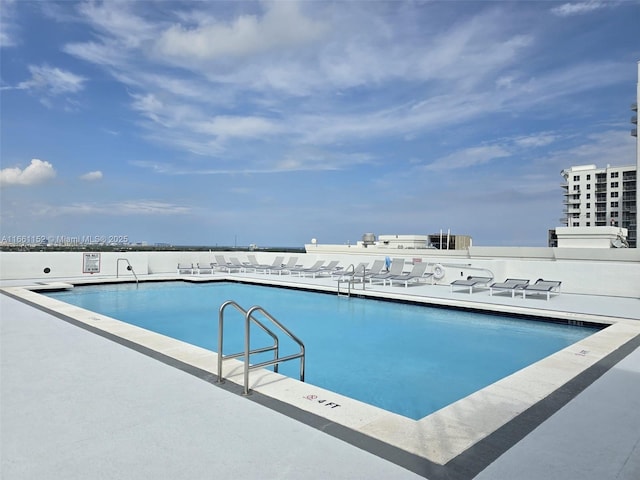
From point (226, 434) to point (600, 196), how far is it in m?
Result: 75.0

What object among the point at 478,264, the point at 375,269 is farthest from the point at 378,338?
the point at 375,269

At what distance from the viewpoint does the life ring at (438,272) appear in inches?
496

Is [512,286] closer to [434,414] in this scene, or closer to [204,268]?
[434,414]

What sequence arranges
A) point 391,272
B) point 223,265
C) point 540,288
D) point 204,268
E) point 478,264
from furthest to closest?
point 223,265, point 204,268, point 391,272, point 478,264, point 540,288

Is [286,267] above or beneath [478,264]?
beneath

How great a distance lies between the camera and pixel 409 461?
2191 millimetres

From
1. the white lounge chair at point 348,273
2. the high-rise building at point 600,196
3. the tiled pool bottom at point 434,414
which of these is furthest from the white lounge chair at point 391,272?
the high-rise building at point 600,196

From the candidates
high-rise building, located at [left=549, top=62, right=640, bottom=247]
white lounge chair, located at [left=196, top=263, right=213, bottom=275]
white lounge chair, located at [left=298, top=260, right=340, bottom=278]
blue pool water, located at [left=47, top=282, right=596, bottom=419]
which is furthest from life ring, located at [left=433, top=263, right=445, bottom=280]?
high-rise building, located at [left=549, top=62, right=640, bottom=247]

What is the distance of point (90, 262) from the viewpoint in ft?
46.4

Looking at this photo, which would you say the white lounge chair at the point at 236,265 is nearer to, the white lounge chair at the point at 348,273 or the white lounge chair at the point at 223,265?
the white lounge chair at the point at 223,265

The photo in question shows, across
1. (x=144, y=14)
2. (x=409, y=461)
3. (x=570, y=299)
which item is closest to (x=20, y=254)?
(x=144, y=14)

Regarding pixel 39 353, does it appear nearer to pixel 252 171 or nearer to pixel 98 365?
pixel 98 365

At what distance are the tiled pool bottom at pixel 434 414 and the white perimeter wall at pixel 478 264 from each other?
19.8 feet

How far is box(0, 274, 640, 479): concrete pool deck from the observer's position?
2.12 meters
